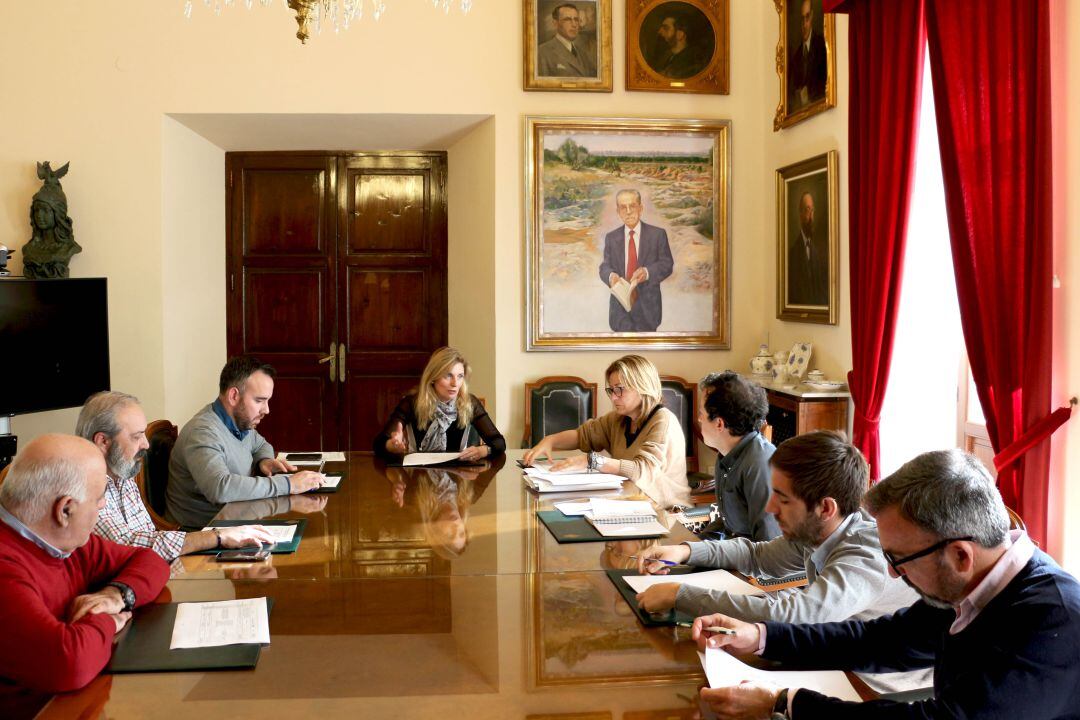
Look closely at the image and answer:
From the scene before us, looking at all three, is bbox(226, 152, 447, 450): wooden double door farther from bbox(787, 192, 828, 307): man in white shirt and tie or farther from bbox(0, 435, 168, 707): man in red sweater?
bbox(0, 435, 168, 707): man in red sweater

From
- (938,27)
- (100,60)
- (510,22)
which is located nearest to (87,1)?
(100,60)

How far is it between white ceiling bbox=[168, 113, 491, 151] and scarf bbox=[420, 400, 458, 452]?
2.55 meters

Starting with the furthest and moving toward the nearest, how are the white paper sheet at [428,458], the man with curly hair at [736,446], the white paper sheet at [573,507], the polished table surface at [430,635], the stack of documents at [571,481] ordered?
1. the white paper sheet at [428,458]
2. the stack of documents at [571,481]
3. the white paper sheet at [573,507]
4. the man with curly hair at [736,446]
5. the polished table surface at [430,635]

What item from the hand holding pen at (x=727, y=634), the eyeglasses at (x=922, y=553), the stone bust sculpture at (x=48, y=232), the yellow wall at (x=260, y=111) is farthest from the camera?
the yellow wall at (x=260, y=111)

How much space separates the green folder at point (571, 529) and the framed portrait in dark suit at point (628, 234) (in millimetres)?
3440

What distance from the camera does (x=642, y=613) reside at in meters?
2.51

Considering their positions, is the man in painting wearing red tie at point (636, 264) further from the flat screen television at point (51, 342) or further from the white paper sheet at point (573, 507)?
the flat screen television at point (51, 342)

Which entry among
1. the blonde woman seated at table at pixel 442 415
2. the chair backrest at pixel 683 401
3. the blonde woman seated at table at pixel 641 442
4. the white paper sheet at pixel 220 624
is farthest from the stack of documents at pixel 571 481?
the chair backrest at pixel 683 401

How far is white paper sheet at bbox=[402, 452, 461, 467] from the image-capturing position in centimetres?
489

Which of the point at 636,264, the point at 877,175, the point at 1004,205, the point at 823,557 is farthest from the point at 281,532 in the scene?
the point at 636,264

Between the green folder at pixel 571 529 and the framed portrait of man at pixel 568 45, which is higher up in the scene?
the framed portrait of man at pixel 568 45

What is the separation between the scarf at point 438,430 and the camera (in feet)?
17.5

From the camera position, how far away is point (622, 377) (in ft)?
15.7

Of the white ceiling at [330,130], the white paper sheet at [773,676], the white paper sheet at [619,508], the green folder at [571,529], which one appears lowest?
the white paper sheet at [773,676]
